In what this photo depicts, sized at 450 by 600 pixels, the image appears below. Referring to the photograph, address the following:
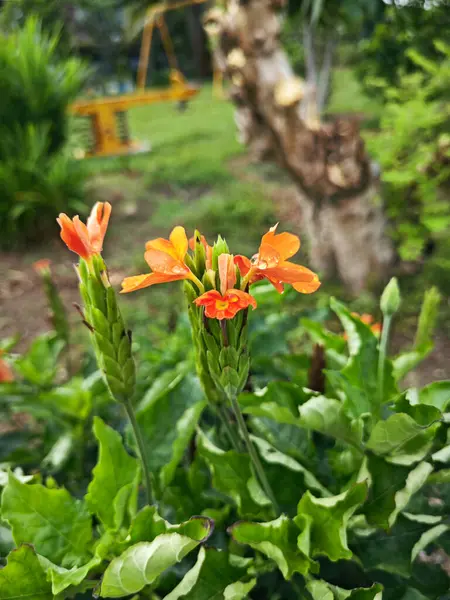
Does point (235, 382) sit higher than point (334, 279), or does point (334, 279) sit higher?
point (235, 382)

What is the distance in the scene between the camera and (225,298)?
0.63m

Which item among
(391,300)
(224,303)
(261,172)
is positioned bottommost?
(261,172)

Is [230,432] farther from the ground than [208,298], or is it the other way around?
[208,298]

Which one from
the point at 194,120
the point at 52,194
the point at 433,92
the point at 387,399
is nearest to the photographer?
the point at 387,399

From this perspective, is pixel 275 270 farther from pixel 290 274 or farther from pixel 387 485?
pixel 387 485

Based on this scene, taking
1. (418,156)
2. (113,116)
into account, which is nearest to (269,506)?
(418,156)

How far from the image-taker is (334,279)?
3539 millimetres

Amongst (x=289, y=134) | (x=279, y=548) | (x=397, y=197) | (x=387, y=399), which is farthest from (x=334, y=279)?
(x=279, y=548)

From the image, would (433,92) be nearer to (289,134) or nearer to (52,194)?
(289,134)

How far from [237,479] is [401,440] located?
258 millimetres

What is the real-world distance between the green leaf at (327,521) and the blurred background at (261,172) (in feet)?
1.49

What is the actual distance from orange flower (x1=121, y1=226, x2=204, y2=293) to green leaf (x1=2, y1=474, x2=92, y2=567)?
0.37 m

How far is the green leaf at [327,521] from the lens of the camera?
762 millimetres

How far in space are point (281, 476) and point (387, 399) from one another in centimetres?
22
